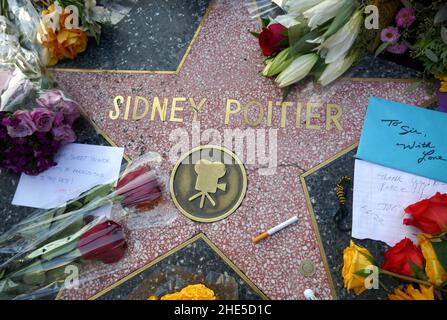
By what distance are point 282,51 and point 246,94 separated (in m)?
0.16

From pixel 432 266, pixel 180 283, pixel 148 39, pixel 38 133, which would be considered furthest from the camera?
pixel 148 39

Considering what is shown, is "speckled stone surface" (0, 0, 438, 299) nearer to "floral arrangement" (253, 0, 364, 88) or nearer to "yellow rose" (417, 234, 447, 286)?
"floral arrangement" (253, 0, 364, 88)

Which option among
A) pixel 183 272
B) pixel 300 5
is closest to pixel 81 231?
pixel 183 272

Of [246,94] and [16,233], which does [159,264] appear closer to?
[16,233]

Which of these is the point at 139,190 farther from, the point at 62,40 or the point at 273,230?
the point at 62,40

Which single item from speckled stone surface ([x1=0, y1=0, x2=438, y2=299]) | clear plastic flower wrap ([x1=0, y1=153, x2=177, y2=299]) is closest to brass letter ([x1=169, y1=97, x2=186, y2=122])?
speckled stone surface ([x1=0, y1=0, x2=438, y2=299])

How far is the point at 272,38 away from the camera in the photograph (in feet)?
3.91

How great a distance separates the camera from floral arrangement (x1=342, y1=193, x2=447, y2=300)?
35.4 inches

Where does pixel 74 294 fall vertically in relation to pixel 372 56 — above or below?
below

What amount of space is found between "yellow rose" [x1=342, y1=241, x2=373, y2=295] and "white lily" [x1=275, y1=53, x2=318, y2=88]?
1.56 feet

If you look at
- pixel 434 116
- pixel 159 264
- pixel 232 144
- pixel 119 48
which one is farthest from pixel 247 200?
pixel 119 48

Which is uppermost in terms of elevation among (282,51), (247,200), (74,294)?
(282,51)

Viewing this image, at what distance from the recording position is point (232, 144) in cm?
117

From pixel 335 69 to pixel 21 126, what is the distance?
33.6 inches
